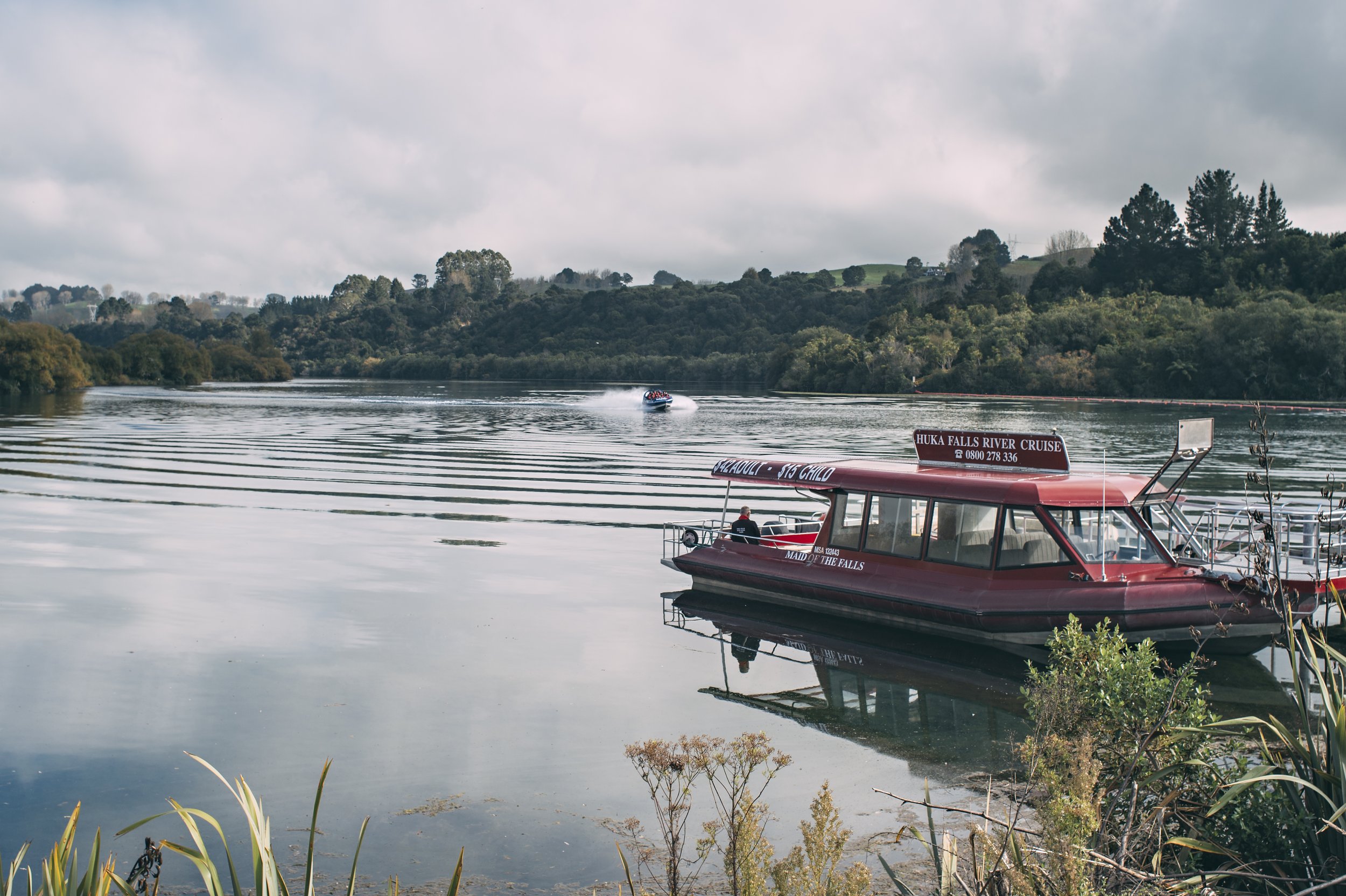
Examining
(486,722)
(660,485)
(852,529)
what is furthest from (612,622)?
(660,485)

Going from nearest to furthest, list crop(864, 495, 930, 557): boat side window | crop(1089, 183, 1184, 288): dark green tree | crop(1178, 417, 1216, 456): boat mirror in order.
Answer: crop(1178, 417, 1216, 456): boat mirror
crop(864, 495, 930, 557): boat side window
crop(1089, 183, 1184, 288): dark green tree

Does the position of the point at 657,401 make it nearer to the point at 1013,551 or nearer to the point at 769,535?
the point at 769,535

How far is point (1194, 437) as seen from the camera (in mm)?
14695

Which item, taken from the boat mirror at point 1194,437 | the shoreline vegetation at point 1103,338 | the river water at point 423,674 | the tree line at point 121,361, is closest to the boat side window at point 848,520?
the river water at point 423,674

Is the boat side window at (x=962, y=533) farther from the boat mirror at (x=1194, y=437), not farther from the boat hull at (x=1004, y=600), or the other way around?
the boat mirror at (x=1194, y=437)

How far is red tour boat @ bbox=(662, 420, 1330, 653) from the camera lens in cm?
1577

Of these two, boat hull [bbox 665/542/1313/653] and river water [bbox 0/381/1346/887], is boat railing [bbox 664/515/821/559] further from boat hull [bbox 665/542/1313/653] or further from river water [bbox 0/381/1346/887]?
river water [bbox 0/381/1346/887]

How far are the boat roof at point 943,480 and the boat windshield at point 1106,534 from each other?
27cm

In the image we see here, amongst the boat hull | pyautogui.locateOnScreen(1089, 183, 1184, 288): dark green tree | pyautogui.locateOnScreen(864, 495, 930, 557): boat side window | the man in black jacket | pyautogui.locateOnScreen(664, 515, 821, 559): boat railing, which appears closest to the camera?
the boat hull

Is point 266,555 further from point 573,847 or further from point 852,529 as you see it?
point 573,847

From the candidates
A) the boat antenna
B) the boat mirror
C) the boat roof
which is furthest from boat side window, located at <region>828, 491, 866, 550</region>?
the boat mirror

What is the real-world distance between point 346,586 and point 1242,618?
1727 centimetres

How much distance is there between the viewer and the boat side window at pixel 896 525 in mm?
18594

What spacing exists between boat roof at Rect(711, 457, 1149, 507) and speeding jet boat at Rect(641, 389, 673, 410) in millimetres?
72558
